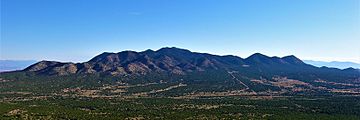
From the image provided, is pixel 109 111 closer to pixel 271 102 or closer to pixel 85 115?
pixel 85 115

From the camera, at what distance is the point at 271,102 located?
162000 mm

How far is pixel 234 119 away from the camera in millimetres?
120812

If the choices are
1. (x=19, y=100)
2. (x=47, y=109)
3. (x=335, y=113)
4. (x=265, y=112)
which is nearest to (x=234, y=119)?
(x=265, y=112)

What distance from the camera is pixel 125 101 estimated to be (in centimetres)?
16775

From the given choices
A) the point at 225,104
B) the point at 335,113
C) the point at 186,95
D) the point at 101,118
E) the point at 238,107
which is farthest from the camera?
the point at 186,95

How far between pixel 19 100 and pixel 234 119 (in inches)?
3546

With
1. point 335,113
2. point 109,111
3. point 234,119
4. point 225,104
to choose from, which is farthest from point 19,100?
point 335,113

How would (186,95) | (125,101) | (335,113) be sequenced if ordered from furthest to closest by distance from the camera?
(186,95), (125,101), (335,113)

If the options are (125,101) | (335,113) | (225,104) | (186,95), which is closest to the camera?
(335,113)

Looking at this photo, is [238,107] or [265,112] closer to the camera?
[265,112]

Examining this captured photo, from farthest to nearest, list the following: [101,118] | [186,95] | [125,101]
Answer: [186,95]
[125,101]
[101,118]

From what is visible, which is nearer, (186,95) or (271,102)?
(271,102)

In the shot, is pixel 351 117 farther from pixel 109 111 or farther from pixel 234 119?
pixel 109 111

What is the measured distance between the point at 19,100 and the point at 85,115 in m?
54.1
